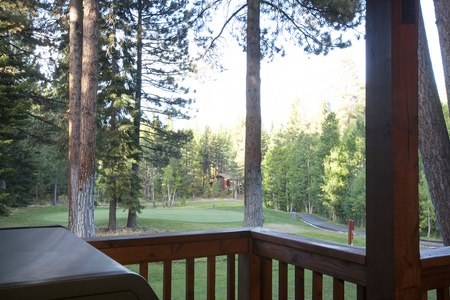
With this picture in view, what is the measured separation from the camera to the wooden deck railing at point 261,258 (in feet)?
4.25

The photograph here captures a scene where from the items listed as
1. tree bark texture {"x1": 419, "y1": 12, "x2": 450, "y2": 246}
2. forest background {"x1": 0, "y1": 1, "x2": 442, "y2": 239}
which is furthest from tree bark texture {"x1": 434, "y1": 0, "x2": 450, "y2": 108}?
forest background {"x1": 0, "y1": 1, "x2": 442, "y2": 239}

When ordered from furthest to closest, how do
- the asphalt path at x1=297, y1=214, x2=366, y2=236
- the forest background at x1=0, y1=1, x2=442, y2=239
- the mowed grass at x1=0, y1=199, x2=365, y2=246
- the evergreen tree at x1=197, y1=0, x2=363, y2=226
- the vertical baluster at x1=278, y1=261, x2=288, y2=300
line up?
1. the asphalt path at x1=297, y1=214, x2=366, y2=236
2. the mowed grass at x1=0, y1=199, x2=365, y2=246
3. the forest background at x1=0, y1=1, x2=442, y2=239
4. the evergreen tree at x1=197, y1=0, x2=363, y2=226
5. the vertical baluster at x1=278, y1=261, x2=288, y2=300

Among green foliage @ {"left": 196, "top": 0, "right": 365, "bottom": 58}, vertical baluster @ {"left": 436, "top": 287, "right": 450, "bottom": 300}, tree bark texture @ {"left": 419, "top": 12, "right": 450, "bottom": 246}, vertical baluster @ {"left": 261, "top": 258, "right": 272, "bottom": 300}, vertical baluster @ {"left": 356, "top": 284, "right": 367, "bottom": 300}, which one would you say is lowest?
vertical baluster @ {"left": 261, "top": 258, "right": 272, "bottom": 300}

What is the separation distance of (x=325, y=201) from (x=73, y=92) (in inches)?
607

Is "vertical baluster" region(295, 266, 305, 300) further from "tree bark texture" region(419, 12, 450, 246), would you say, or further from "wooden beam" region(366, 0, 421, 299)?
"tree bark texture" region(419, 12, 450, 246)

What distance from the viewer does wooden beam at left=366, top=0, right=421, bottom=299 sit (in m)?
1.09

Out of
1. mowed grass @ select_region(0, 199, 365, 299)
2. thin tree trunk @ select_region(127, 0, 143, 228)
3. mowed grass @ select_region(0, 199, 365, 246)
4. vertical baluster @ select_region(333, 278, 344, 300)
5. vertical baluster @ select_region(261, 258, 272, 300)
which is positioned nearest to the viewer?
vertical baluster @ select_region(333, 278, 344, 300)

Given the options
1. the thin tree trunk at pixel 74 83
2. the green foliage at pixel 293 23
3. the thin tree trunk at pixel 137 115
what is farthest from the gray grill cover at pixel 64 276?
the thin tree trunk at pixel 137 115

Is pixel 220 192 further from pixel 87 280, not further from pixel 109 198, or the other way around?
pixel 87 280

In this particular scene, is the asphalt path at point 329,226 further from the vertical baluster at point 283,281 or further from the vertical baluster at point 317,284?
the vertical baluster at point 317,284

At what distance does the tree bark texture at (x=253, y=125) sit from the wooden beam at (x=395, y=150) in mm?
5333

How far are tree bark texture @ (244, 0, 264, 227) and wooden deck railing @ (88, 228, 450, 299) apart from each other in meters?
4.74

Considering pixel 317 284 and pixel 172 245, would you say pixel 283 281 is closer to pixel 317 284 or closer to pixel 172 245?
pixel 317 284

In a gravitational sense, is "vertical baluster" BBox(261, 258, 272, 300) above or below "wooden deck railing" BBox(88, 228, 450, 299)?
below
